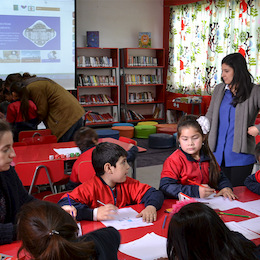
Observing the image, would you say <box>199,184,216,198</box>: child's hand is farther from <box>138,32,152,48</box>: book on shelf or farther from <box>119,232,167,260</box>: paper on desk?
<box>138,32,152,48</box>: book on shelf

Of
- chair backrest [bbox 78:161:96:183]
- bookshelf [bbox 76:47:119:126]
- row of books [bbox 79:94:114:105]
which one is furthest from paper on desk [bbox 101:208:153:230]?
row of books [bbox 79:94:114:105]

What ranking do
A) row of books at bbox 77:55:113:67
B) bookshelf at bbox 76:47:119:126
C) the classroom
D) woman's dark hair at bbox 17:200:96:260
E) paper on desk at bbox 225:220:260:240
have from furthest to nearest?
1. bookshelf at bbox 76:47:119:126
2. row of books at bbox 77:55:113:67
3. paper on desk at bbox 225:220:260:240
4. the classroom
5. woman's dark hair at bbox 17:200:96:260

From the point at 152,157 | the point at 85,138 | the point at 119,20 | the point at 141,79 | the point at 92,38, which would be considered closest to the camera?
the point at 85,138

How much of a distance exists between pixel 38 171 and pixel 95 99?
19.4ft

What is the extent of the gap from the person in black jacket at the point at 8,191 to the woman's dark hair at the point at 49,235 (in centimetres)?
61

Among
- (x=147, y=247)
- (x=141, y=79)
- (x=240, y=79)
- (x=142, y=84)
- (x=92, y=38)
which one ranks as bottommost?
(x=147, y=247)

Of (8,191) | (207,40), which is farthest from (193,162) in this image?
(207,40)

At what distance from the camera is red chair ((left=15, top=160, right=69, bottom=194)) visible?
2.76 meters

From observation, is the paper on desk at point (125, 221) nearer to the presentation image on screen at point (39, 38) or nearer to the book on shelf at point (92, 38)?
the presentation image on screen at point (39, 38)

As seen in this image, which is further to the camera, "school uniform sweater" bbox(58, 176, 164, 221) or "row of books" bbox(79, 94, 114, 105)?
"row of books" bbox(79, 94, 114, 105)

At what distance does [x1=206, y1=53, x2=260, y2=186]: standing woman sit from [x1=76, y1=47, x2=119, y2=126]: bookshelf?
5681mm

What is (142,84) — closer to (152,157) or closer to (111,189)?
(152,157)

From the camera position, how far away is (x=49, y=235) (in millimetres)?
997

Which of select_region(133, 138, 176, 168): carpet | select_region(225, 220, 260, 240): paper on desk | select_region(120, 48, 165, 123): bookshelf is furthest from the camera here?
select_region(120, 48, 165, 123): bookshelf
